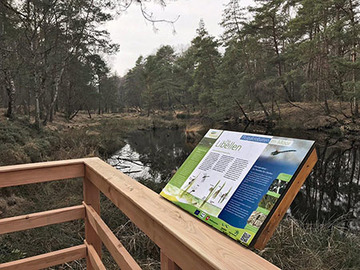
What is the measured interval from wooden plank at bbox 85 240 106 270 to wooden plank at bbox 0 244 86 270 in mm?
50

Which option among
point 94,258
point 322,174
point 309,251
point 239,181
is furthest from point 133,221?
point 322,174

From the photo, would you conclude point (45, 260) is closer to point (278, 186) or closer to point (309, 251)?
point (278, 186)

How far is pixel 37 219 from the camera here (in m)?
1.59

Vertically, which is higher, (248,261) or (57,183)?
(248,261)

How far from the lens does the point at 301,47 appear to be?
55.8ft

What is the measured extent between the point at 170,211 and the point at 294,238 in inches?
120

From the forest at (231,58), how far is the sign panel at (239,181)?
9715 mm

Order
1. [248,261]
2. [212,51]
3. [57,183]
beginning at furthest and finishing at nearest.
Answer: [212,51], [57,183], [248,261]

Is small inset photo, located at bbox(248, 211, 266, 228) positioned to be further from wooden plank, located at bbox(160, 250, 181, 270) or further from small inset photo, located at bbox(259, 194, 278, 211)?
wooden plank, located at bbox(160, 250, 181, 270)

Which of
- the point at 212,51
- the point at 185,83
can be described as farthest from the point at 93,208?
the point at 185,83

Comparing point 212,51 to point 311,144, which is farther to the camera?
point 212,51

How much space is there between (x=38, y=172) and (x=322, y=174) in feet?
27.2

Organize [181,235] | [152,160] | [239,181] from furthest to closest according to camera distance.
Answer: [152,160] < [239,181] < [181,235]

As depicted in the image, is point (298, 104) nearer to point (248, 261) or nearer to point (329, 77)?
point (329, 77)
